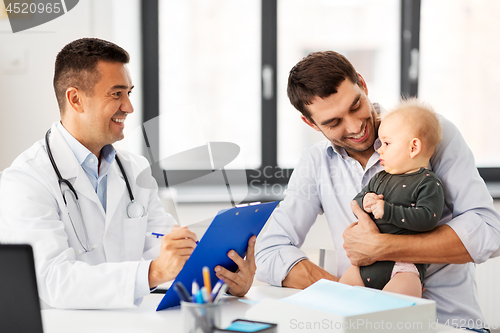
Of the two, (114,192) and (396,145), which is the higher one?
(396,145)

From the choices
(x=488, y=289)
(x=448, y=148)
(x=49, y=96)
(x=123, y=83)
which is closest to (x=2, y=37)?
(x=49, y=96)

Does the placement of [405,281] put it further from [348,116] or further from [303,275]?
[348,116]

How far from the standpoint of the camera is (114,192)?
151cm

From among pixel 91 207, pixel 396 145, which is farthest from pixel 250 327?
pixel 91 207

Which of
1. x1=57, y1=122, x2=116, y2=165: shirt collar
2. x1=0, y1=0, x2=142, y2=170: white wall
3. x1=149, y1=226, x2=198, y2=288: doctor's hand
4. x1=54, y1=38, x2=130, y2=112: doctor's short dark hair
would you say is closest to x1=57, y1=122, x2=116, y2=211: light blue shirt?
x1=57, y1=122, x2=116, y2=165: shirt collar

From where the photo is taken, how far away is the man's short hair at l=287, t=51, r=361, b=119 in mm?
1455

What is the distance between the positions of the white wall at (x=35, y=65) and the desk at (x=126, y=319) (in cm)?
182

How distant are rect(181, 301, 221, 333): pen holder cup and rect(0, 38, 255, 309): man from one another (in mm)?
437

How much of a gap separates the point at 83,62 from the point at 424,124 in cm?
110

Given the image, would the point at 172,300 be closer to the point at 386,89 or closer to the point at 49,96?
the point at 49,96

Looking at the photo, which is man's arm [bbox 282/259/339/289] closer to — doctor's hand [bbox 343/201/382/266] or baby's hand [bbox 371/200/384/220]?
doctor's hand [bbox 343/201/382/266]

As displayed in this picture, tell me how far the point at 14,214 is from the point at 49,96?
1579 mm

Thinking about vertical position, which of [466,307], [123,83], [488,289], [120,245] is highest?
[123,83]

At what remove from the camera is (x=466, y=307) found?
1344 mm
